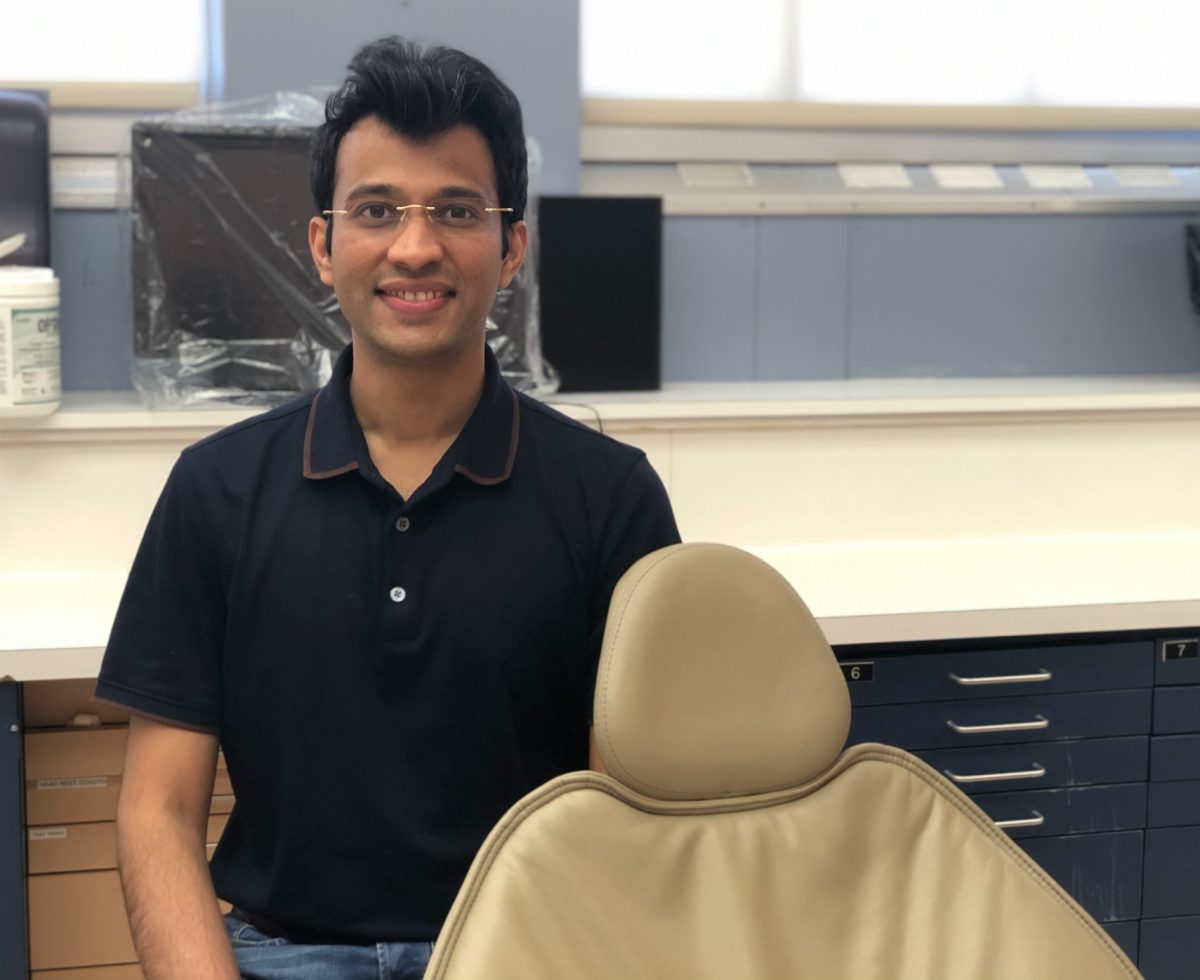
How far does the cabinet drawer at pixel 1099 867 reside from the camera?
1848 millimetres

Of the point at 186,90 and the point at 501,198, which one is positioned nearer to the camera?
the point at 501,198

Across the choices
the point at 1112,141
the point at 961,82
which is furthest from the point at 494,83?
the point at 1112,141

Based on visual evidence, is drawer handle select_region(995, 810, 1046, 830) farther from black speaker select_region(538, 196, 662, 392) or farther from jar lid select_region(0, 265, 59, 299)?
jar lid select_region(0, 265, 59, 299)

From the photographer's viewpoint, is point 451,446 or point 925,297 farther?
point 925,297

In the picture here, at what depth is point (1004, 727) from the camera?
1.82 meters

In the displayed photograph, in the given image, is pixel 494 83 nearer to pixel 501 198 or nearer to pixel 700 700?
pixel 501 198

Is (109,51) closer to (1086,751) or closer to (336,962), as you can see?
(336,962)

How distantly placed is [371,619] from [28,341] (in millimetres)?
867

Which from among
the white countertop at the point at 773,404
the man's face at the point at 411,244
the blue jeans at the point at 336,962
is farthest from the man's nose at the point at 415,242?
the white countertop at the point at 773,404

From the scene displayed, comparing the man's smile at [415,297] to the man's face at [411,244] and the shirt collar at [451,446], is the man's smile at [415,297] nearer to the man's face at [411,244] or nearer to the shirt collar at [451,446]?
the man's face at [411,244]

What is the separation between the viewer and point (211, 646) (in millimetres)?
1246

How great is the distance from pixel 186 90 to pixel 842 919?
1703 millimetres

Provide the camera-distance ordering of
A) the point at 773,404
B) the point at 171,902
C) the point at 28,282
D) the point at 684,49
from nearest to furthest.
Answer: the point at 171,902
the point at 28,282
the point at 773,404
the point at 684,49

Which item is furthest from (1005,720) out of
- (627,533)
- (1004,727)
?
(627,533)
